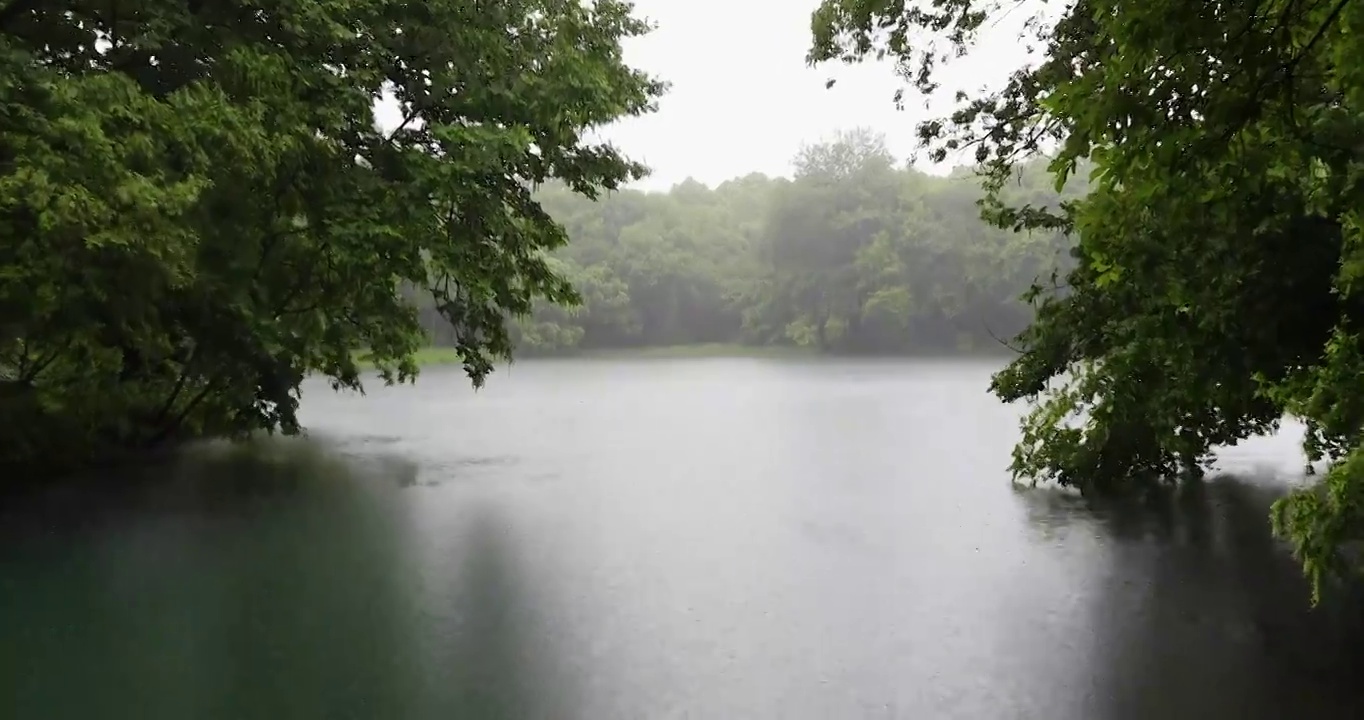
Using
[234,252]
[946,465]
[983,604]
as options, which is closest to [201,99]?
[234,252]

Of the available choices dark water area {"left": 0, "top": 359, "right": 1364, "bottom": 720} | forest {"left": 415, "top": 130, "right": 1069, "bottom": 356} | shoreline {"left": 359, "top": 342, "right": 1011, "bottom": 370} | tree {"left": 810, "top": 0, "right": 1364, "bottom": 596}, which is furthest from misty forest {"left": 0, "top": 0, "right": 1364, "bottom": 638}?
forest {"left": 415, "top": 130, "right": 1069, "bottom": 356}

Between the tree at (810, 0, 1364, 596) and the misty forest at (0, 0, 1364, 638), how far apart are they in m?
0.02

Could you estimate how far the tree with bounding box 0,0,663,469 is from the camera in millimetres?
6656

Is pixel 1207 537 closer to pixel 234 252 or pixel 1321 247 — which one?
pixel 1321 247

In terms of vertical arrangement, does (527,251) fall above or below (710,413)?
above

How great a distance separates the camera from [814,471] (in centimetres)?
1295

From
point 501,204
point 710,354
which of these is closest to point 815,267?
point 710,354

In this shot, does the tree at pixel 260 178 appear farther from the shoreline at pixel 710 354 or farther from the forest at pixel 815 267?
the forest at pixel 815 267

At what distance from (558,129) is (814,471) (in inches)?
224

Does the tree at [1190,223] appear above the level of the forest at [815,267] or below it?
below

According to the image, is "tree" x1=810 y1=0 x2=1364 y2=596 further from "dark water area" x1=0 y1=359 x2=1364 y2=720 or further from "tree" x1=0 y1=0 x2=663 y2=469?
"tree" x1=0 y1=0 x2=663 y2=469

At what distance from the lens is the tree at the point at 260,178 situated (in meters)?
6.66

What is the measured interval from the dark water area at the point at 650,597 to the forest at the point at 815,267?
95.6 feet

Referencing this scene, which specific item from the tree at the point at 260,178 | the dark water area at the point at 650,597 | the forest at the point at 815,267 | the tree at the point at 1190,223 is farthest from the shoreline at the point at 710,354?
the tree at the point at 1190,223
